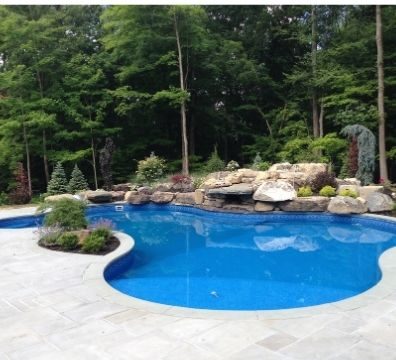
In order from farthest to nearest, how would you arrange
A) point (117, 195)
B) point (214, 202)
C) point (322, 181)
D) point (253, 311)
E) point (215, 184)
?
point (117, 195) → point (215, 184) → point (214, 202) → point (322, 181) → point (253, 311)

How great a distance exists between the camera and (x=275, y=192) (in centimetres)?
1030

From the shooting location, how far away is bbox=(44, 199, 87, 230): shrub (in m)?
7.25

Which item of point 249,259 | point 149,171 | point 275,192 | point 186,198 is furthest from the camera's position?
point 149,171

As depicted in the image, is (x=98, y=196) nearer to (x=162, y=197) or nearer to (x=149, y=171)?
(x=162, y=197)

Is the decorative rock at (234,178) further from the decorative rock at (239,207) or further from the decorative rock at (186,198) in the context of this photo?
the decorative rock at (186,198)

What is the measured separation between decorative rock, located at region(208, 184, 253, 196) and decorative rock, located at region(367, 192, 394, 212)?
281 centimetres

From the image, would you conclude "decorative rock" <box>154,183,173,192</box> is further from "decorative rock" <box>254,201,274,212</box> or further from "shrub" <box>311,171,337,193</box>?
"shrub" <box>311,171,337,193</box>

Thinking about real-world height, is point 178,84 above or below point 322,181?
above

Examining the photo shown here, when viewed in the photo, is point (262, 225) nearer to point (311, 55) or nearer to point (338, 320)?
point (338, 320)

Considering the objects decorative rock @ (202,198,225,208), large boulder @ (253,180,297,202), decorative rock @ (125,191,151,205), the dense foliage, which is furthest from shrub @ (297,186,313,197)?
decorative rock @ (125,191,151,205)

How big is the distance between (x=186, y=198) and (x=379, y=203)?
5.08 metres

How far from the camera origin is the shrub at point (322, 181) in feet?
35.0

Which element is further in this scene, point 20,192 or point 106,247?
point 20,192

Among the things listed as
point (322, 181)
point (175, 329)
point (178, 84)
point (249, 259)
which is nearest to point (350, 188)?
point (322, 181)
